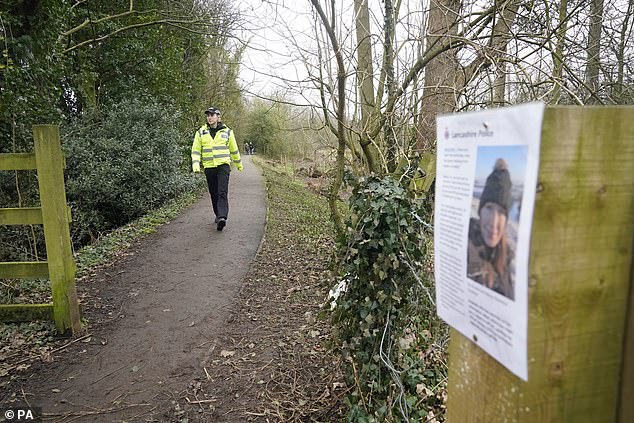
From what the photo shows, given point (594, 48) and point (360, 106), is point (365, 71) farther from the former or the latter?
point (594, 48)

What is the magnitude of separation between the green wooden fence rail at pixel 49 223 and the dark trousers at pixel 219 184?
3.72m

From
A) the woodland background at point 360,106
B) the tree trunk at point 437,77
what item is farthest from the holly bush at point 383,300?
the tree trunk at point 437,77

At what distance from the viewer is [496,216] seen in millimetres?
852

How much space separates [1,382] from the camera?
3369 millimetres

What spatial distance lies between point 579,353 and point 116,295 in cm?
519

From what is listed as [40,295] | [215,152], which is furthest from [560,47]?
[40,295]

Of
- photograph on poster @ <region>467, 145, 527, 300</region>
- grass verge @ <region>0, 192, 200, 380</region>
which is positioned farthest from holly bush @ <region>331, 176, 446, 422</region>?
grass verge @ <region>0, 192, 200, 380</region>

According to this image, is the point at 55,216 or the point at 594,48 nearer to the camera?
the point at 55,216

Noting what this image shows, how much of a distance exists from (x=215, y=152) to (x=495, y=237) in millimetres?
6886

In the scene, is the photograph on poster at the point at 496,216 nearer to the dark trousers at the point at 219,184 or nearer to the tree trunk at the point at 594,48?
the tree trunk at the point at 594,48

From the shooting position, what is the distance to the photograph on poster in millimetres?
805

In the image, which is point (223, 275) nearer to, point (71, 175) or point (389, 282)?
point (389, 282)

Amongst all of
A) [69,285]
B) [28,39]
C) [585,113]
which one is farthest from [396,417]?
[28,39]

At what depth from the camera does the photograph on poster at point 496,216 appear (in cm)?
81
